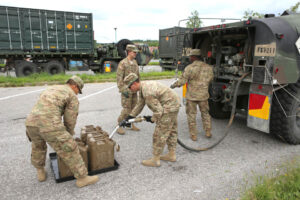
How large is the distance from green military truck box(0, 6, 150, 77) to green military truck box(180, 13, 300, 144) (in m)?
10.5

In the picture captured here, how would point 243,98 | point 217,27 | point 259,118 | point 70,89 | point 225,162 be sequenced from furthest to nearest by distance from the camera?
1. point 243,98
2. point 217,27
3. point 259,118
4. point 225,162
5. point 70,89

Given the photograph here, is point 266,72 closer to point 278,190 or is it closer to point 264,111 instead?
point 264,111

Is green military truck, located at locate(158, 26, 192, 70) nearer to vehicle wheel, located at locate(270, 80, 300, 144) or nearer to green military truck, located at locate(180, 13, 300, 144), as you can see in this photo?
green military truck, located at locate(180, 13, 300, 144)

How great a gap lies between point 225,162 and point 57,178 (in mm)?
2441

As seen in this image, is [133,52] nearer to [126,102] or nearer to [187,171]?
[126,102]

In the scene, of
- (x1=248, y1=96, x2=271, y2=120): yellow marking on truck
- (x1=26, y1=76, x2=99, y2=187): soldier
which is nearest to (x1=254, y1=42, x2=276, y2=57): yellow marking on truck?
(x1=248, y1=96, x2=271, y2=120): yellow marking on truck

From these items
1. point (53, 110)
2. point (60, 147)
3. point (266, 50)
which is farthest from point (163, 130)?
point (266, 50)

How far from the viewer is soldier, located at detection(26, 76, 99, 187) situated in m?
2.73

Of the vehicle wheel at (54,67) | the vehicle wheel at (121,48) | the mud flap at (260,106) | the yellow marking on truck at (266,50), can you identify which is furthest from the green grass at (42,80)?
the yellow marking on truck at (266,50)

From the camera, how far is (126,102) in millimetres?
4914

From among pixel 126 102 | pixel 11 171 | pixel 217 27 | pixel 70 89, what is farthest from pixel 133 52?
pixel 11 171

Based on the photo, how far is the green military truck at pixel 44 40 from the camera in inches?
494

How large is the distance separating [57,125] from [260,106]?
10.3 ft

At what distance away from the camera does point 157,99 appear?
3316 millimetres
